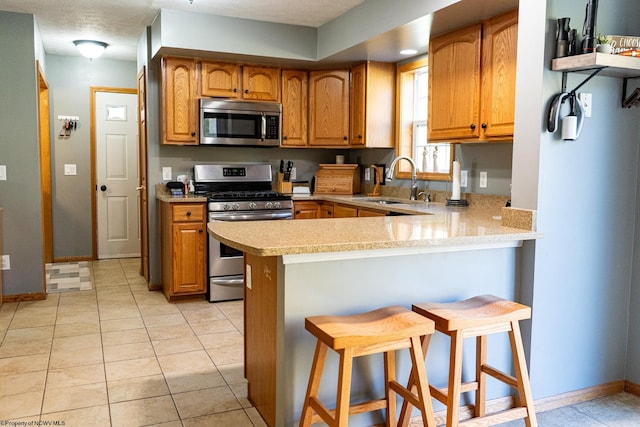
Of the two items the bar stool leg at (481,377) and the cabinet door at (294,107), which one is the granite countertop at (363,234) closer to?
the bar stool leg at (481,377)

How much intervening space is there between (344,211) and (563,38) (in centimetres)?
252

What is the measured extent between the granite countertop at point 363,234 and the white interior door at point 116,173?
450cm

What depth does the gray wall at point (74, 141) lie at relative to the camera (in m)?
6.26

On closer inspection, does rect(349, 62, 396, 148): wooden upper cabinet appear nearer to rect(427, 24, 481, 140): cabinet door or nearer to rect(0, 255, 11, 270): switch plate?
rect(427, 24, 481, 140): cabinet door

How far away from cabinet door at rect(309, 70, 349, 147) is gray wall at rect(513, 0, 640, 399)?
2.67 metres

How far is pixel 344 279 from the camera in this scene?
223cm

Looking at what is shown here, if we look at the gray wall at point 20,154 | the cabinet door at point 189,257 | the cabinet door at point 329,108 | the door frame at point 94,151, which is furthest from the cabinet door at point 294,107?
the door frame at point 94,151

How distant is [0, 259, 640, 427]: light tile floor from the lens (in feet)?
8.40

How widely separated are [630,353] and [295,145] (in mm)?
3384

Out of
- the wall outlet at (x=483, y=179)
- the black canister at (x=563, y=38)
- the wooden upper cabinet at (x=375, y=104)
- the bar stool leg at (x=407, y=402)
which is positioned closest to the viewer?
the bar stool leg at (x=407, y=402)

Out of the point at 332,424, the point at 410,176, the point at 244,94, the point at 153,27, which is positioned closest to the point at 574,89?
the point at 332,424

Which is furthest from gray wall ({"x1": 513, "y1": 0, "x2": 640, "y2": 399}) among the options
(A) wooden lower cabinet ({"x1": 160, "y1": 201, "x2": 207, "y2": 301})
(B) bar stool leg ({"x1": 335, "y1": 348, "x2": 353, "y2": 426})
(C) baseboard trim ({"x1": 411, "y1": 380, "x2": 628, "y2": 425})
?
(A) wooden lower cabinet ({"x1": 160, "y1": 201, "x2": 207, "y2": 301})

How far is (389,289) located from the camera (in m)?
2.33

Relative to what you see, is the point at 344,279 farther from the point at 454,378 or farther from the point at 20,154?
the point at 20,154
